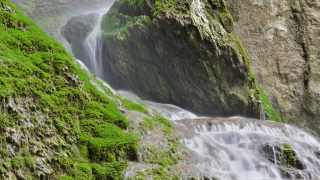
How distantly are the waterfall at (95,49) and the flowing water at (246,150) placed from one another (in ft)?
47.1

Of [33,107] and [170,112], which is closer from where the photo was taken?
[33,107]

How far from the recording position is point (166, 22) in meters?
14.3

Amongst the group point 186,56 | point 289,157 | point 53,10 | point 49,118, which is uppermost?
point 53,10

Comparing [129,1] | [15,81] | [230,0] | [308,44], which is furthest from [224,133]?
[230,0]

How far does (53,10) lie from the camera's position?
43656 mm

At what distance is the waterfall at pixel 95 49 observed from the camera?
21281mm

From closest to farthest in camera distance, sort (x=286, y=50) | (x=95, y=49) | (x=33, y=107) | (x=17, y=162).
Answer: (x=17, y=162)
(x=33, y=107)
(x=286, y=50)
(x=95, y=49)

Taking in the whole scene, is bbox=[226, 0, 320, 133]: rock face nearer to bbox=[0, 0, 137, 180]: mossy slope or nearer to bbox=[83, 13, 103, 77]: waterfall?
bbox=[83, 13, 103, 77]: waterfall

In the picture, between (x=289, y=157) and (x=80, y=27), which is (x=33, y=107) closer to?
(x=289, y=157)

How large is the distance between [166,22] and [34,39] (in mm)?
9489

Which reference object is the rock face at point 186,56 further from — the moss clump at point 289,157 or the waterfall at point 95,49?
the moss clump at point 289,157

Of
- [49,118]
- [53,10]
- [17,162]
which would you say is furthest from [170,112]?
[53,10]

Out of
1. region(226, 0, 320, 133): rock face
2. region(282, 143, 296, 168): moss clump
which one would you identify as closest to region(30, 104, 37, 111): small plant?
region(282, 143, 296, 168): moss clump

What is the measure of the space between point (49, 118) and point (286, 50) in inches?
908
